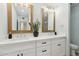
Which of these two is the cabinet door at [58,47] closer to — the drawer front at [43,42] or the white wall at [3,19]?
the drawer front at [43,42]

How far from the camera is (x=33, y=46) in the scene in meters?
2.06

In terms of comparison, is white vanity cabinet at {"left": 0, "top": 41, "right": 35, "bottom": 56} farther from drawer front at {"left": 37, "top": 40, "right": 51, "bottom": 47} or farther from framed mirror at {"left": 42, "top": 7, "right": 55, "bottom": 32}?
framed mirror at {"left": 42, "top": 7, "right": 55, "bottom": 32}

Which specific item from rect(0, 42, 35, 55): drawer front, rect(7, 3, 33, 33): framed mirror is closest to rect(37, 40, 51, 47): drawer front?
rect(0, 42, 35, 55): drawer front

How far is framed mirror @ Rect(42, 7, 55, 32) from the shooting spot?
9.21 feet

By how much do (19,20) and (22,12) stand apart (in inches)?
7.1

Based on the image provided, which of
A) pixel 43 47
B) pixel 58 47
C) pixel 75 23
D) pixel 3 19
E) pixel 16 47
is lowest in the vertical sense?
pixel 58 47

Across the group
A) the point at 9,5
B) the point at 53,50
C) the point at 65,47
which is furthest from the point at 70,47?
the point at 9,5

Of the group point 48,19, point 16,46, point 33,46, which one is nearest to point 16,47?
point 16,46

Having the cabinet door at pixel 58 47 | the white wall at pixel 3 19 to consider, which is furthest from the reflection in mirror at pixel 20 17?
the cabinet door at pixel 58 47

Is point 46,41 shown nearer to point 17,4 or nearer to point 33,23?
point 33,23

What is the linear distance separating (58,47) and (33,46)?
3.00 ft

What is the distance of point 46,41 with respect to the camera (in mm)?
2389

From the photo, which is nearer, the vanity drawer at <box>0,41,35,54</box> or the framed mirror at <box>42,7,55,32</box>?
the vanity drawer at <box>0,41,35,54</box>

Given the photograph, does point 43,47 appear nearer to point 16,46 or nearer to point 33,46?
point 33,46
